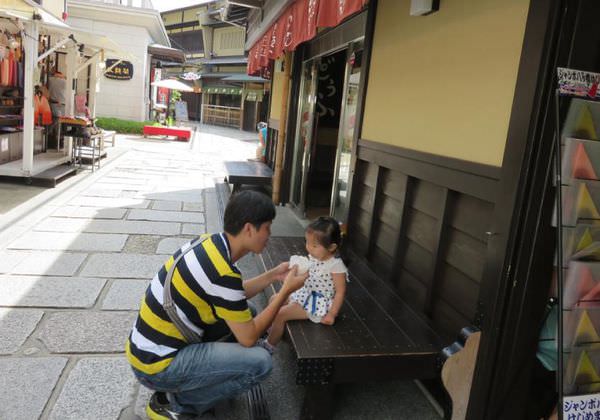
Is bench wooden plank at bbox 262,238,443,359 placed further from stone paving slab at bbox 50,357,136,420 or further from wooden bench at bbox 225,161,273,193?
wooden bench at bbox 225,161,273,193

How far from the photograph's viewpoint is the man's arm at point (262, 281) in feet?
10.1

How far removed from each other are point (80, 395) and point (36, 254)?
2.90 m

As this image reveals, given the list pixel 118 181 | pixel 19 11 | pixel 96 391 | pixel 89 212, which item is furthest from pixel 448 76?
pixel 118 181

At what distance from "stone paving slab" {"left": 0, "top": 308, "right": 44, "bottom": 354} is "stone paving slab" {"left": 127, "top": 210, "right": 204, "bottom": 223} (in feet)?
11.4

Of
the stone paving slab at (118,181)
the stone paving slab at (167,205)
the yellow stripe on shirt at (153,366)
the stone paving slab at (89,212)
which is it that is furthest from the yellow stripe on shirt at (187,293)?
the stone paving slab at (118,181)

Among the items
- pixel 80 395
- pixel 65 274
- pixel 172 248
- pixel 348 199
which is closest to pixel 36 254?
pixel 65 274

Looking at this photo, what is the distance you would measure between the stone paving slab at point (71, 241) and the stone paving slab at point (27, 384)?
257 centimetres

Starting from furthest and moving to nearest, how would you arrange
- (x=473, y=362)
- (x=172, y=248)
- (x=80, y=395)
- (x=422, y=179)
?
(x=172, y=248) → (x=422, y=179) → (x=80, y=395) → (x=473, y=362)

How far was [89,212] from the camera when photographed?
735 centimetres

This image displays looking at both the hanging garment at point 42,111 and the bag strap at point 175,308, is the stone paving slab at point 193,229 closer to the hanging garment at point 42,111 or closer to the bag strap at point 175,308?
the bag strap at point 175,308

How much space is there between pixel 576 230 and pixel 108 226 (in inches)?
241

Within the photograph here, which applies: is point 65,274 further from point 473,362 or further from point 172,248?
point 473,362

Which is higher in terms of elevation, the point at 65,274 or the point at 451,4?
the point at 451,4

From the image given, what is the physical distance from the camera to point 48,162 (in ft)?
32.0
